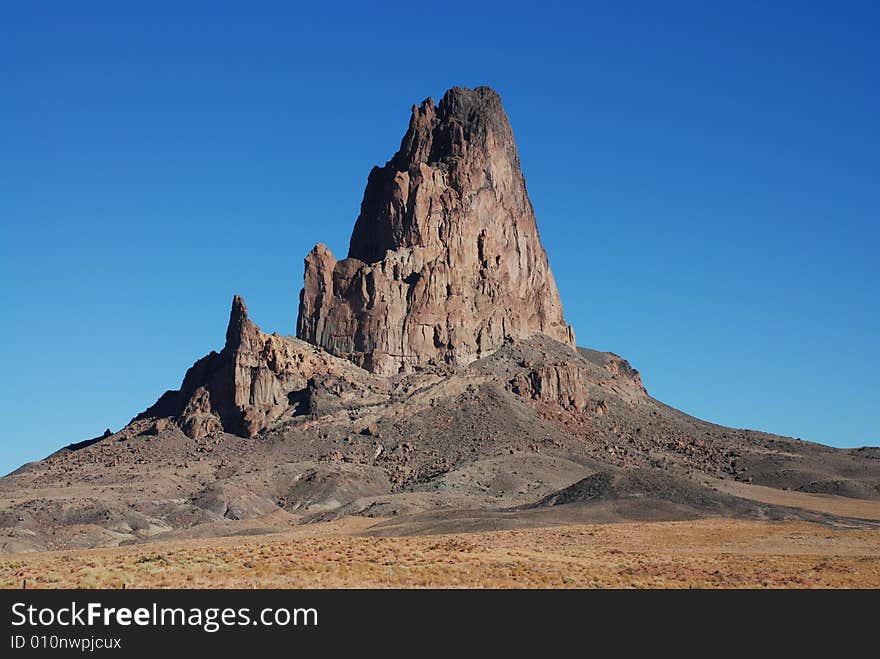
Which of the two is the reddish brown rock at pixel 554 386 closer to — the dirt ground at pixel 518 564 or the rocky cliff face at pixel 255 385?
the rocky cliff face at pixel 255 385

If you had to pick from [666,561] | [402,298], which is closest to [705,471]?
[402,298]

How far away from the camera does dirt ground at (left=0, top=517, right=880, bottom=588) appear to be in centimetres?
5131

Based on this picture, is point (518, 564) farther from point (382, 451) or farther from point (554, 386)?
point (554, 386)

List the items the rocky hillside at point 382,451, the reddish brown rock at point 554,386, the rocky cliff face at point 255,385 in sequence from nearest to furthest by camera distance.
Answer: the rocky hillside at point 382,451, the rocky cliff face at point 255,385, the reddish brown rock at point 554,386

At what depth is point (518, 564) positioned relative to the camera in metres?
62.0

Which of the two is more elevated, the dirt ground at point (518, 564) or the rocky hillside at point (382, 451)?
the rocky hillside at point (382, 451)

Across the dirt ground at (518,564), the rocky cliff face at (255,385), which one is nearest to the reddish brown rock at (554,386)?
the rocky cliff face at (255,385)

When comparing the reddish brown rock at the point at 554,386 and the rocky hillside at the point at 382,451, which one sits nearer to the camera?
the rocky hillside at the point at 382,451

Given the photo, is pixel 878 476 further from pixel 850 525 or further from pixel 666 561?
pixel 666 561

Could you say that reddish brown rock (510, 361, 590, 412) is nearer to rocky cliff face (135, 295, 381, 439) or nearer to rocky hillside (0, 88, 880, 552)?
rocky hillside (0, 88, 880, 552)

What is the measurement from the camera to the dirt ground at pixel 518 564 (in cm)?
5131

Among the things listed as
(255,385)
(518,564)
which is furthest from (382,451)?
(518,564)

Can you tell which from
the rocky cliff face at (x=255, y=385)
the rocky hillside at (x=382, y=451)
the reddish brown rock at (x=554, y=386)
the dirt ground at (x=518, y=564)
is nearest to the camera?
the dirt ground at (x=518, y=564)
